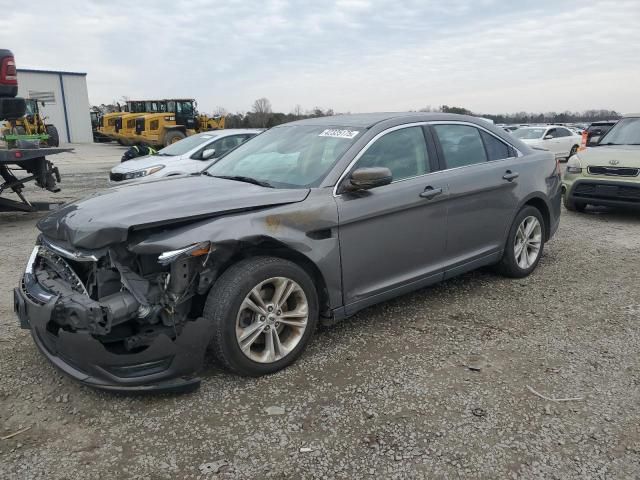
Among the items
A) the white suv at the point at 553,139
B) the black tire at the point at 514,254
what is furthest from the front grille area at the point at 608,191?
the white suv at the point at 553,139

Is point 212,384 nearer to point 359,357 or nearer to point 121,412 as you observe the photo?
point 121,412

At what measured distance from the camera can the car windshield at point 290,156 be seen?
3768mm

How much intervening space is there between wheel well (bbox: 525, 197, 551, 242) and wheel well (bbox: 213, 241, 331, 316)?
8.71 ft

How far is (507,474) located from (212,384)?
68.1 inches

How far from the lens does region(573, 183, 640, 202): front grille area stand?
7.66 meters

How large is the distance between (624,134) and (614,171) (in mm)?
1305

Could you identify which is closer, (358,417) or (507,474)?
(507,474)

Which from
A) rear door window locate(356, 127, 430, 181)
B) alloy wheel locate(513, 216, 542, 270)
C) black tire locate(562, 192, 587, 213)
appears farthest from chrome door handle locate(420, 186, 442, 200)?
black tire locate(562, 192, 587, 213)

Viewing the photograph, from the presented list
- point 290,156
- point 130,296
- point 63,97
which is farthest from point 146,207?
point 63,97

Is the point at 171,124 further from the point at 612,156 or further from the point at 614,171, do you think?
the point at 614,171

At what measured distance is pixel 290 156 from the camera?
4.07 m

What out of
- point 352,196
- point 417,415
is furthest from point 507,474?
point 352,196

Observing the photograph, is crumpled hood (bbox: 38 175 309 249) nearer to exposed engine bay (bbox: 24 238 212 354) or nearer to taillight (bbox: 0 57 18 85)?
exposed engine bay (bbox: 24 238 212 354)

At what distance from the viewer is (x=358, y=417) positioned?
2896mm
